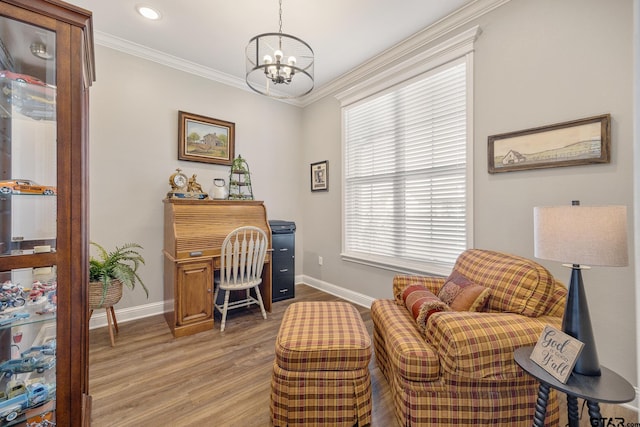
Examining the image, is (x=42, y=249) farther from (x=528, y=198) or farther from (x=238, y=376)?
(x=528, y=198)

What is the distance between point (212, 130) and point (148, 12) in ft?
3.93

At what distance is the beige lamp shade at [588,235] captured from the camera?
959mm

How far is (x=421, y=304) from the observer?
60.6 inches

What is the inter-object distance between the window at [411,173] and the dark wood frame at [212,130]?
57.7 inches

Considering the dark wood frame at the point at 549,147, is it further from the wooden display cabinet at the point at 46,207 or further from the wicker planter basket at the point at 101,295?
the wicker planter basket at the point at 101,295

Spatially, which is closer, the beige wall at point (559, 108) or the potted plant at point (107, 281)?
the beige wall at point (559, 108)

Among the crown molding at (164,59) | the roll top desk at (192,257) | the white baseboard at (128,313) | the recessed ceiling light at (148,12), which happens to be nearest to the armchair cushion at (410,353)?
the roll top desk at (192,257)

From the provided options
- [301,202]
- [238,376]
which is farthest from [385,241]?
[238,376]

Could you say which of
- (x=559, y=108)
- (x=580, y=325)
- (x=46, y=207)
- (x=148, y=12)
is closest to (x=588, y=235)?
(x=580, y=325)

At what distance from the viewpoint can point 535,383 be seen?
125 centimetres

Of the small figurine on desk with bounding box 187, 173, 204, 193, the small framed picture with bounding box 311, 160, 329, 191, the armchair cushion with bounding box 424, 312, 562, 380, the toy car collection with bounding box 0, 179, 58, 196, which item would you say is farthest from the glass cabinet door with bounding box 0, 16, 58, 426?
the small framed picture with bounding box 311, 160, 329, 191

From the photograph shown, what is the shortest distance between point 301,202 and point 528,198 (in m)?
2.84

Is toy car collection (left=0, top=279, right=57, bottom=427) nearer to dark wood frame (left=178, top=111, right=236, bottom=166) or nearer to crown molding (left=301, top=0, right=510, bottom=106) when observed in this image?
dark wood frame (left=178, top=111, right=236, bottom=166)

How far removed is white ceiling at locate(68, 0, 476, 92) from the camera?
7.14 ft
